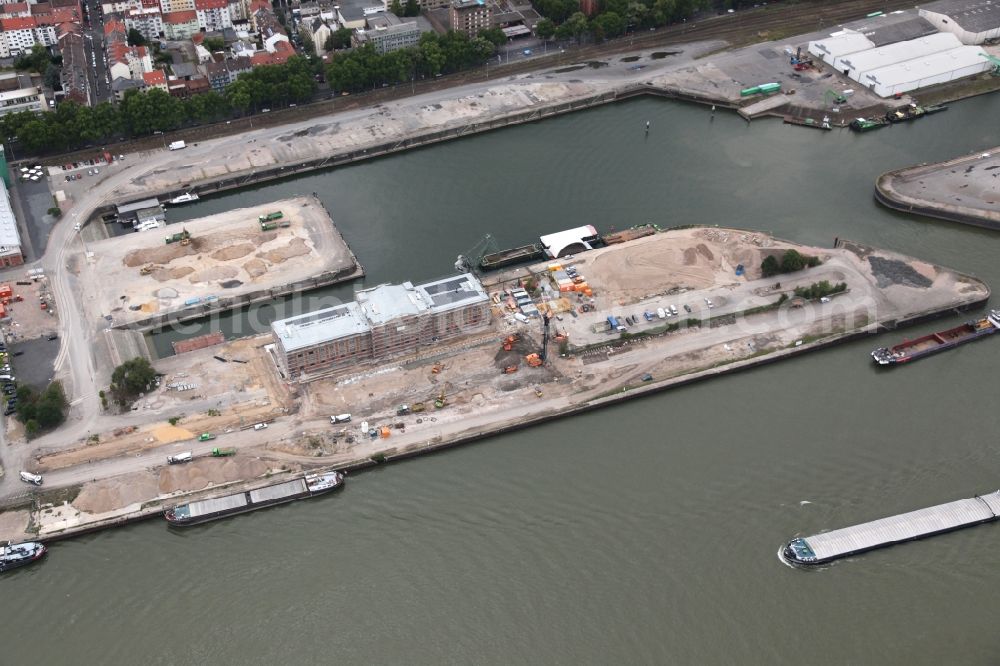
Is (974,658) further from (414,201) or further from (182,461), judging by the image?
(414,201)

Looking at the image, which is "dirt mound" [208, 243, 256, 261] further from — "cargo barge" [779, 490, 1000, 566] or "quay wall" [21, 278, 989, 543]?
"cargo barge" [779, 490, 1000, 566]

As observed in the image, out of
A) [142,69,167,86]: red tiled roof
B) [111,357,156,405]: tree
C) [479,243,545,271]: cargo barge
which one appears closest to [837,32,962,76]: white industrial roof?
[479,243,545,271]: cargo barge

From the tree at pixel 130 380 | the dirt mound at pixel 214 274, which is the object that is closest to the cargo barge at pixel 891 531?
the tree at pixel 130 380

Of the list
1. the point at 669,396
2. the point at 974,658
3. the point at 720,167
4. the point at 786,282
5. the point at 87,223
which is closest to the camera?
the point at 974,658

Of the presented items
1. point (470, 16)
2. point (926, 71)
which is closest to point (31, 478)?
point (470, 16)

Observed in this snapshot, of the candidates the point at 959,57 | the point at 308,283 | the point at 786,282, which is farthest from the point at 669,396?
the point at 959,57

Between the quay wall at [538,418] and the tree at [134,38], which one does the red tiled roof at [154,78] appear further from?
the quay wall at [538,418]
